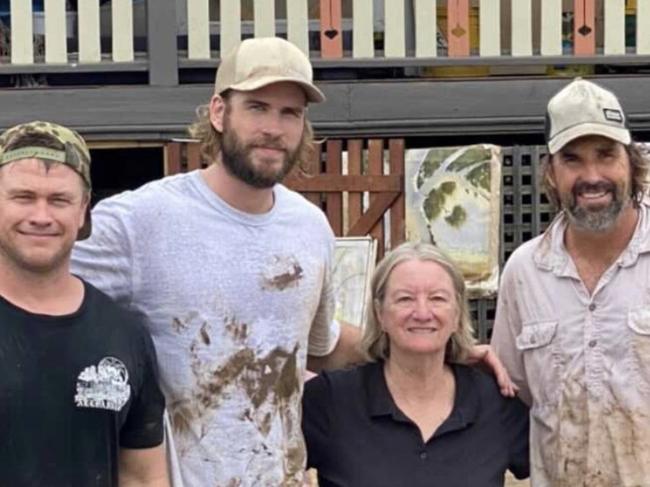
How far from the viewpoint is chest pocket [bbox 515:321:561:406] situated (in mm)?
3539

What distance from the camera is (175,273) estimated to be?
10.5 ft

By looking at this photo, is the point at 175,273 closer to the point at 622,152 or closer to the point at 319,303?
the point at 319,303

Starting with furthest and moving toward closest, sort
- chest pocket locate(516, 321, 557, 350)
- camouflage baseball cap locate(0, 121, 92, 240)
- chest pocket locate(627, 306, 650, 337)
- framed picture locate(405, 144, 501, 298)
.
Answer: framed picture locate(405, 144, 501, 298) → chest pocket locate(516, 321, 557, 350) → chest pocket locate(627, 306, 650, 337) → camouflage baseball cap locate(0, 121, 92, 240)

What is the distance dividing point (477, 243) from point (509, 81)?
3.15 ft

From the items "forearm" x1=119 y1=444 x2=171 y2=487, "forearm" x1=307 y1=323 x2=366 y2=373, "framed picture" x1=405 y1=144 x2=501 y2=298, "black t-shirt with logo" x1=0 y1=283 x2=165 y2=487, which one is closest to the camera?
"black t-shirt with logo" x1=0 y1=283 x2=165 y2=487

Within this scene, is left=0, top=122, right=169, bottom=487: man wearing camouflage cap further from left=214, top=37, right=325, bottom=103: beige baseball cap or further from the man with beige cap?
left=214, top=37, right=325, bottom=103: beige baseball cap

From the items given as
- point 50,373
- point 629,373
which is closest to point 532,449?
point 629,373

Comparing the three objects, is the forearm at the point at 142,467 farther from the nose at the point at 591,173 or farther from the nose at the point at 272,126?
the nose at the point at 591,173

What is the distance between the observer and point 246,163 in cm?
322

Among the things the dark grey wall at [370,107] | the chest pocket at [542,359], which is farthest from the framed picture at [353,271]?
the chest pocket at [542,359]

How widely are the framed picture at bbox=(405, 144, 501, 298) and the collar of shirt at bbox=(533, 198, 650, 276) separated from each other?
3.86m

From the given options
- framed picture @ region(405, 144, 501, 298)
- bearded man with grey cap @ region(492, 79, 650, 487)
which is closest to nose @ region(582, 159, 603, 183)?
bearded man with grey cap @ region(492, 79, 650, 487)

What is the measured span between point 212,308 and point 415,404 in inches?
24.9

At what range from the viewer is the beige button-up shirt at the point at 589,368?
3449 millimetres
